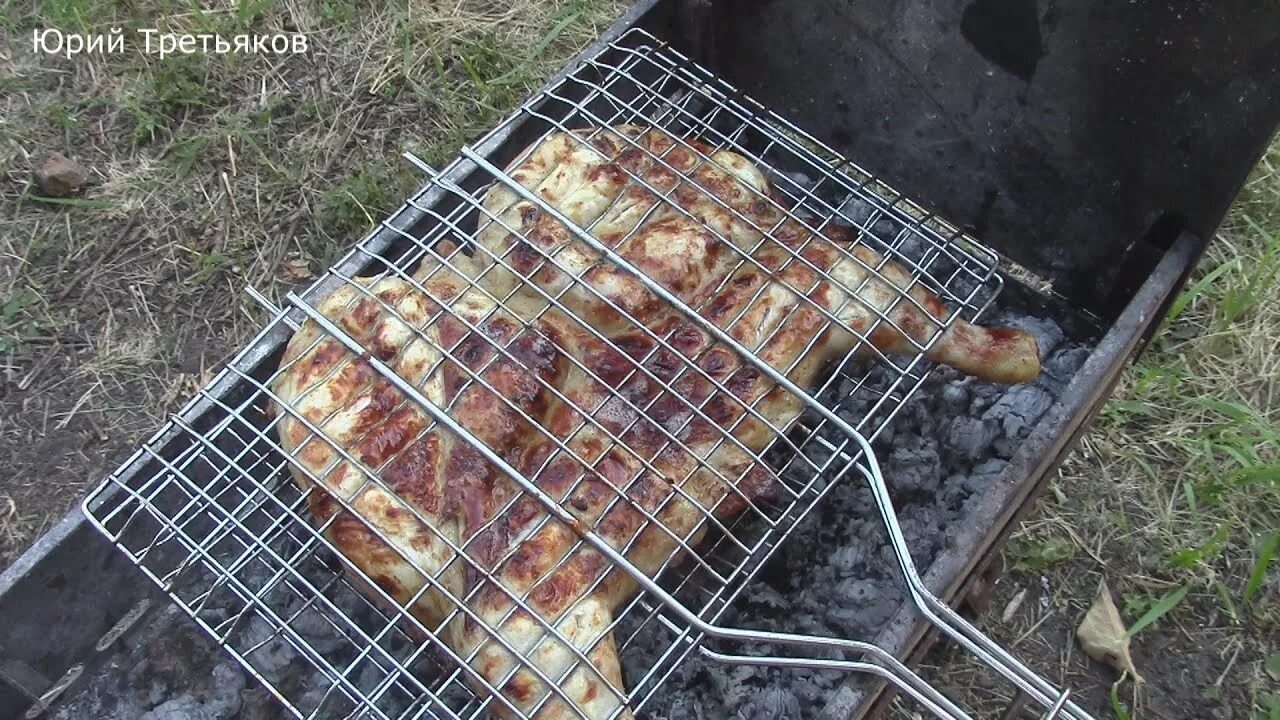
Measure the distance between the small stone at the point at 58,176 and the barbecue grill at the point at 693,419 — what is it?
1.76 m

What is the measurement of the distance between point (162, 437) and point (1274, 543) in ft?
9.69

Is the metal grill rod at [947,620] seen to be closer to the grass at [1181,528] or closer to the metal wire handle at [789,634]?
the metal wire handle at [789,634]

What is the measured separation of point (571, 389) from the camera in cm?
234

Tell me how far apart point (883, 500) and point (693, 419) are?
460 millimetres

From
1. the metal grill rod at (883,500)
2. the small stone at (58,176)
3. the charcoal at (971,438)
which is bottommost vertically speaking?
the small stone at (58,176)

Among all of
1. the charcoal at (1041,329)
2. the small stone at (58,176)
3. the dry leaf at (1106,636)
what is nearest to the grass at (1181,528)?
the dry leaf at (1106,636)

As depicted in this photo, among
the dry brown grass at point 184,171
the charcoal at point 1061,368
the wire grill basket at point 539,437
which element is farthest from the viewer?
the dry brown grass at point 184,171

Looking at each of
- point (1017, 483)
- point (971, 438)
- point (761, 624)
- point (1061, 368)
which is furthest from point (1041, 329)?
point (761, 624)

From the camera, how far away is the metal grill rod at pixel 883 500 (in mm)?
1746

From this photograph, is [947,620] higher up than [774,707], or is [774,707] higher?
[947,620]

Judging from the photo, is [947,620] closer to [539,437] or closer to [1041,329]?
[539,437]

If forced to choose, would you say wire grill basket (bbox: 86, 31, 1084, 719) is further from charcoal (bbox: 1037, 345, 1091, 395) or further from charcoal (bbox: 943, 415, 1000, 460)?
charcoal (bbox: 1037, 345, 1091, 395)

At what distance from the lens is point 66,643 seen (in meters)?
2.54

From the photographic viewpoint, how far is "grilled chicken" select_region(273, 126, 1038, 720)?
2107 millimetres
